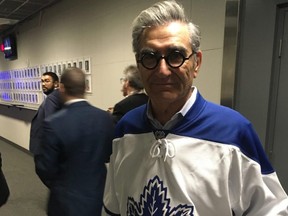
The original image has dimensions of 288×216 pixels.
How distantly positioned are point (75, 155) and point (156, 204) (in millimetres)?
934

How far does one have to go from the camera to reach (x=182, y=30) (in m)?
0.68

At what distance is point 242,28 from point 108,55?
1762mm

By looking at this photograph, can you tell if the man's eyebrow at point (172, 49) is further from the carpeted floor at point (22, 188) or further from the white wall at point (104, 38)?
the carpeted floor at point (22, 188)

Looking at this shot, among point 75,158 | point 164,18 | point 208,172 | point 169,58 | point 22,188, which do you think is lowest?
point 22,188

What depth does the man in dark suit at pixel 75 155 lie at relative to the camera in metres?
1.46

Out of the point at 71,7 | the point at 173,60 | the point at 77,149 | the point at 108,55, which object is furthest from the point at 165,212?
the point at 71,7

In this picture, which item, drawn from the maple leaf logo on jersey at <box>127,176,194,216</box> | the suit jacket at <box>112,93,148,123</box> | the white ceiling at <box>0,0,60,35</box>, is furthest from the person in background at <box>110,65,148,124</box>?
the white ceiling at <box>0,0,60,35</box>

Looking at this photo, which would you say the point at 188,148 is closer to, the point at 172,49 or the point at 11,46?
the point at 172,49

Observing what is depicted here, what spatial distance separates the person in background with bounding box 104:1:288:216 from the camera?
2.12 ft

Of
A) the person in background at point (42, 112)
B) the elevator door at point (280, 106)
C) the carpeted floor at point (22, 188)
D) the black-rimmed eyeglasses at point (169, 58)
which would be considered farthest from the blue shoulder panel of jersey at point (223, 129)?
the carpeted floor at point (22, 188)

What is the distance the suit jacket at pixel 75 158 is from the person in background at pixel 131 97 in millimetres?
318

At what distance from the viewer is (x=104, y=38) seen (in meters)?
2.99

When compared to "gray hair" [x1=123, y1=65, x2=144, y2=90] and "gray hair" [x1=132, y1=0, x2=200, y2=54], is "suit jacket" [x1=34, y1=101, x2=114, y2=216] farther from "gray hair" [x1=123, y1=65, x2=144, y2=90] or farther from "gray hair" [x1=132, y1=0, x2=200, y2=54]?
"gray hair" [x1=132, y1=0, x2=200, y2=54]

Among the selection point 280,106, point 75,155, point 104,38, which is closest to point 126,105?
point 75,155
